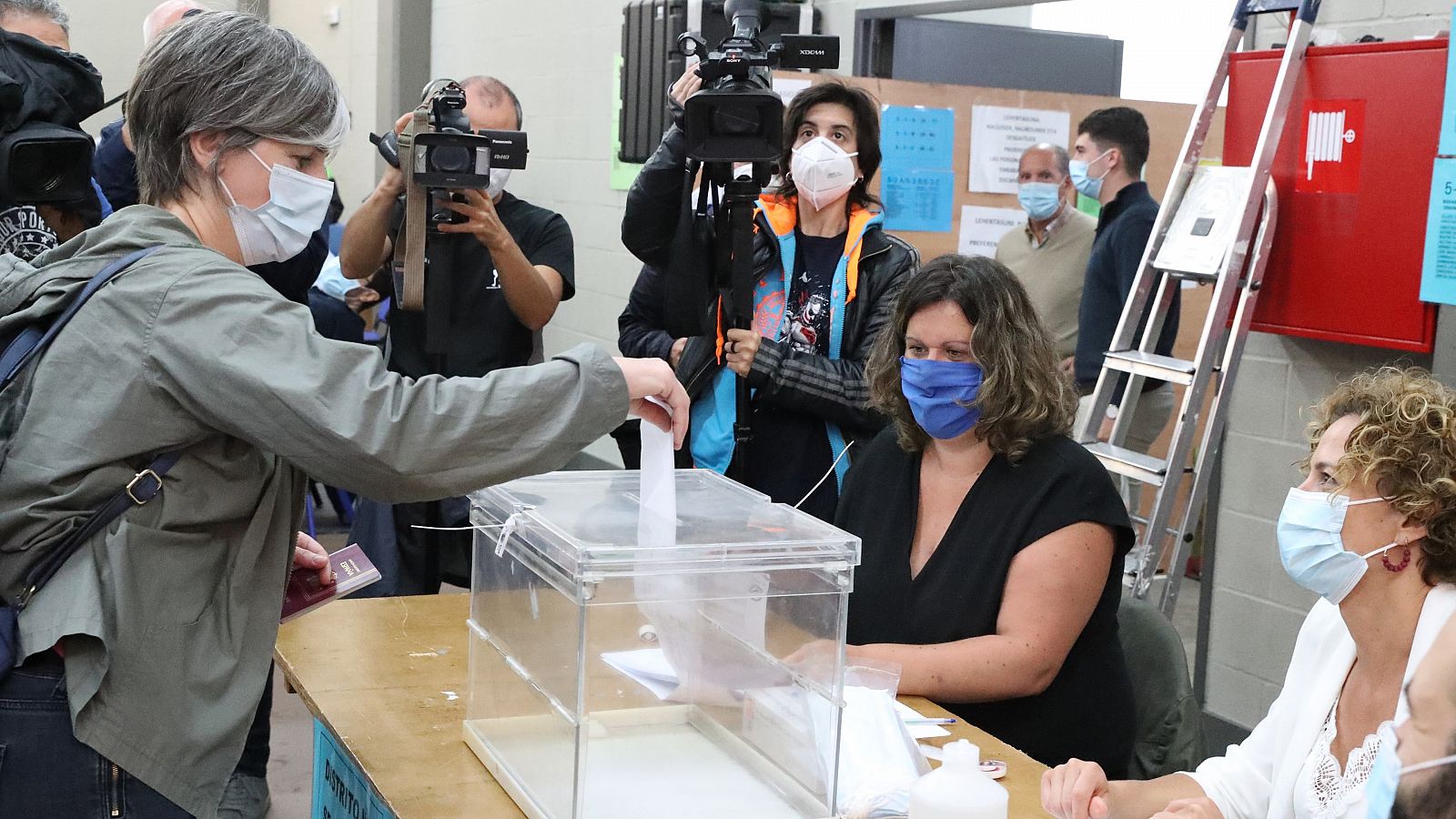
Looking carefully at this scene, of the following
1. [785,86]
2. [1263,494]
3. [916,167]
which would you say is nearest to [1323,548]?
[1263,494]

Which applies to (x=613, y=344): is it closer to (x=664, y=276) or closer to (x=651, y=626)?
(x=664, y=276)

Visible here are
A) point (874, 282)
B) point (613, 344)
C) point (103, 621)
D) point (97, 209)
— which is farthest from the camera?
→ point (613, 344)

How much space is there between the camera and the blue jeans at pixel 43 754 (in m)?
1.29

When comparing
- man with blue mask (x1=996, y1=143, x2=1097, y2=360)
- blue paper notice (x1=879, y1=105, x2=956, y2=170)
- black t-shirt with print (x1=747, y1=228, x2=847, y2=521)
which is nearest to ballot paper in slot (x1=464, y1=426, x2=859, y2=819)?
black t-shirt with print (x1=747, y1=228, x2=847, y2=521)

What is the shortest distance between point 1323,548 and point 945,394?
0.73 metres

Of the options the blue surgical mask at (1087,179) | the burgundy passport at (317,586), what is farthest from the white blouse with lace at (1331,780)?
the blue surgical mask at (1087,179)

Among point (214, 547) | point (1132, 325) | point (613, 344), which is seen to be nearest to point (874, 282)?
point (1132, 325)

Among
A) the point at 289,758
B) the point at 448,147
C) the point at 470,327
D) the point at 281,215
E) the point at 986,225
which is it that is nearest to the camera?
the point at 281,215

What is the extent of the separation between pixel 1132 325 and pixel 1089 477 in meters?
1.18

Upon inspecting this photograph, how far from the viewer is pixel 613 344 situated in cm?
579

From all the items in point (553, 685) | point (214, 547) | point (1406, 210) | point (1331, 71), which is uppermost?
point (1331, 71)

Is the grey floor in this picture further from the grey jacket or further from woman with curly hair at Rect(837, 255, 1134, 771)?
the grey jacket

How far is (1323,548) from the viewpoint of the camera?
1554 millimetres

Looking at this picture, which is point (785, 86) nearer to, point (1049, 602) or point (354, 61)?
point (1049, 602)
